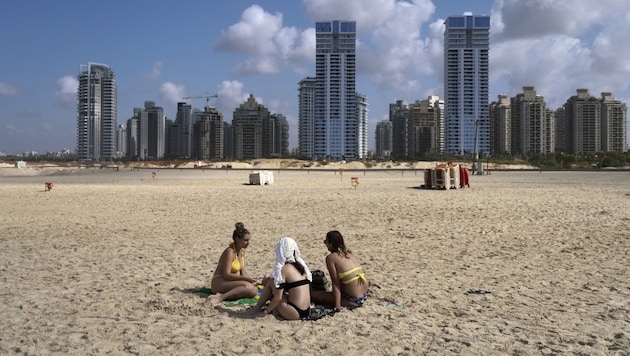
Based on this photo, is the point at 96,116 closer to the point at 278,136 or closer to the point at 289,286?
the point at 278,136

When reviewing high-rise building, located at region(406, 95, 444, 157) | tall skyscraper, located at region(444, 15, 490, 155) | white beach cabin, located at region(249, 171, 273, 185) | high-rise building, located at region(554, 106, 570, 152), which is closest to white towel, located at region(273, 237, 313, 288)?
white beach cabin, located at region(249, 171, 273, 185)

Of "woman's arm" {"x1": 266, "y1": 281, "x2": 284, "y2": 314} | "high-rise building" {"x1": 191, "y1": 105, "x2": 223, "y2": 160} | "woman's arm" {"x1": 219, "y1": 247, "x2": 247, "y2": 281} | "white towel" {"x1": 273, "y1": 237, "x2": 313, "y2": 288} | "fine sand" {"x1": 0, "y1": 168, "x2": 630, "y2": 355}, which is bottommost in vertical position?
"fine sand" {"x1": 0, "y1": 168, "x2": 630, "y2": 355}

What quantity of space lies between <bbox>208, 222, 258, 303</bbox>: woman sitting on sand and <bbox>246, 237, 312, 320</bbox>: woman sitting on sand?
624 millimetres

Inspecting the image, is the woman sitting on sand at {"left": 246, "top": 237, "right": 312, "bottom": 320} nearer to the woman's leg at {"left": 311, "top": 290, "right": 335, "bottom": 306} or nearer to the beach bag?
the woman's leg at {"left": 311, "top": 290, "right": 335, "bottom": 306}

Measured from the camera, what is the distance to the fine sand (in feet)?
14.8

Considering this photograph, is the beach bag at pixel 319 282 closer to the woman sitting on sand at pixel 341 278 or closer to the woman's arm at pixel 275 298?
the woman sitting on sand at pixel 341 278

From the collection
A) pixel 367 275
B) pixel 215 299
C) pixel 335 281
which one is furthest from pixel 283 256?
pixel 367 275

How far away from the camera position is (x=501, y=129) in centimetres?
12675

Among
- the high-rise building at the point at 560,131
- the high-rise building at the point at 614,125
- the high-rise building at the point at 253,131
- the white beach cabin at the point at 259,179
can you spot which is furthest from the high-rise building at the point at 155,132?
the white beach cabin at the point at 259,179

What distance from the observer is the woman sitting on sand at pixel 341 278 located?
18.1 feet

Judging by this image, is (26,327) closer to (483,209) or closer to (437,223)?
(437,223)

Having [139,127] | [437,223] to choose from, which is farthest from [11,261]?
[139,127]

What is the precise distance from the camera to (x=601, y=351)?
167 inches

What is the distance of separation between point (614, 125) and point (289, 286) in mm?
140936
